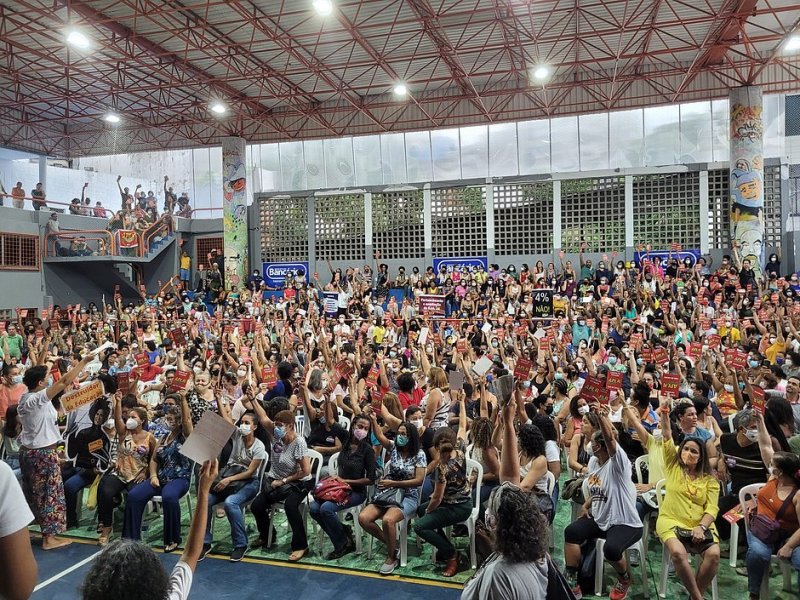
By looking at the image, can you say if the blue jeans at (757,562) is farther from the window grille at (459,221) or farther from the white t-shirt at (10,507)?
the window grille at (459,221)

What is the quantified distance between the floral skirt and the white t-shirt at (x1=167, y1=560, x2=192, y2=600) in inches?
168

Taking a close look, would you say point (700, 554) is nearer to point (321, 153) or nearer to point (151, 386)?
point (151, 386)

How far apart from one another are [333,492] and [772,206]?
66.9ft

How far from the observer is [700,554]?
4.53 metres

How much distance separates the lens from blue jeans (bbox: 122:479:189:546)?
5.89 metres

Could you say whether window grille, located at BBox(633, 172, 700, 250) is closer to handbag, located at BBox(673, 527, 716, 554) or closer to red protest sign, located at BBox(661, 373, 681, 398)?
red protest sign, located at BBox(661, 373, 681, 398)

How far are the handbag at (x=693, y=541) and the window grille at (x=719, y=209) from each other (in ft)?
61.1

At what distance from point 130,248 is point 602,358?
1850 cm

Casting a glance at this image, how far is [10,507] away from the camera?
209cm

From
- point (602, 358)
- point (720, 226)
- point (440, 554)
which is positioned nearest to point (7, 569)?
point (440, 554)

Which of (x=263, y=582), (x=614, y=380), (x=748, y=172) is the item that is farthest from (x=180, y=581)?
(x=748, y=172)

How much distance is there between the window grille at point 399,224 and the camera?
23891mm

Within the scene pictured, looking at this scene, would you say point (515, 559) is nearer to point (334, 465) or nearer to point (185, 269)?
point (334, 465)

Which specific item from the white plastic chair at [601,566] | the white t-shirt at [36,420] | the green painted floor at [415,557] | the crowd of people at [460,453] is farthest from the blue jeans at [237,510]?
the white plastic chair at [601,566]
